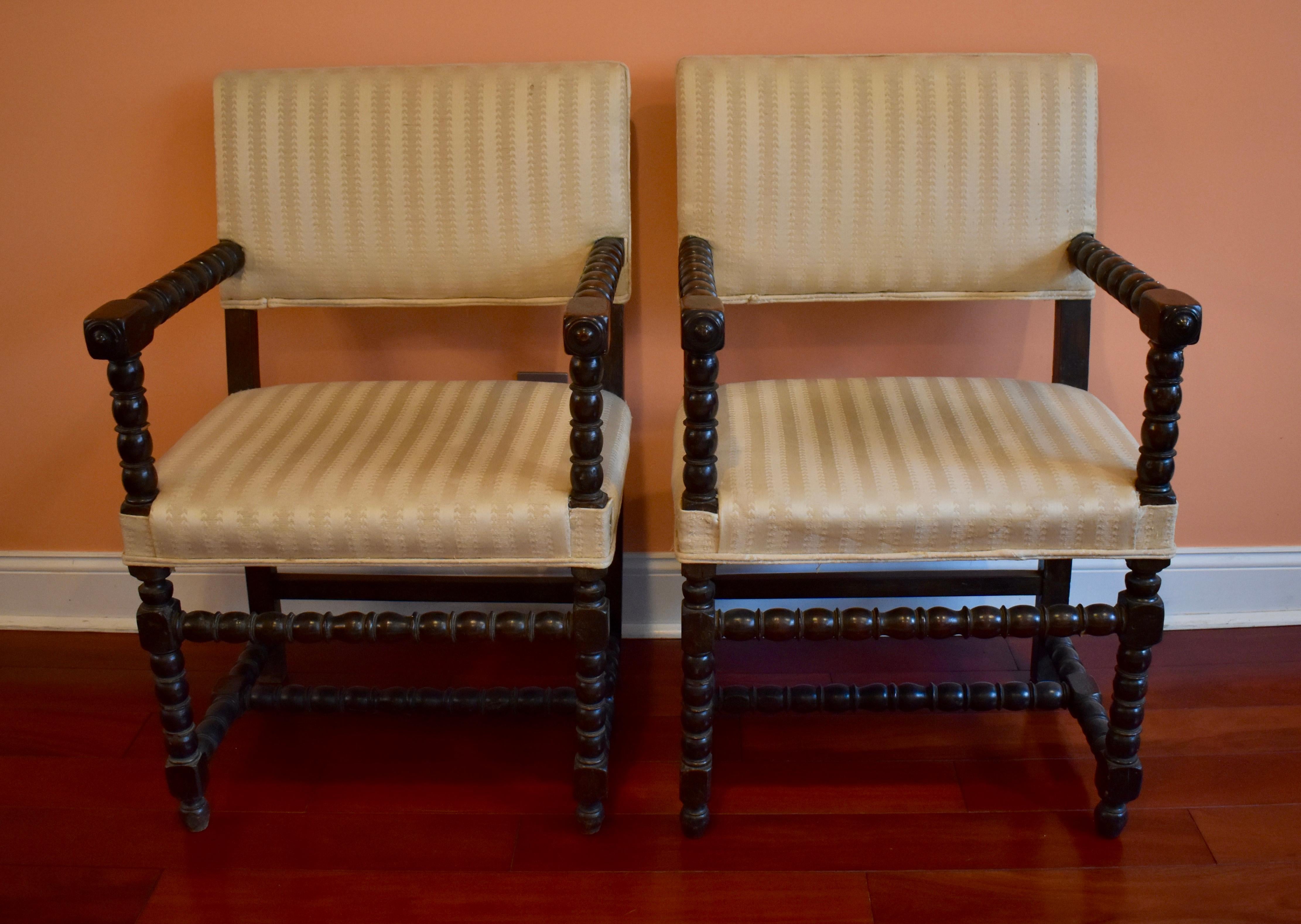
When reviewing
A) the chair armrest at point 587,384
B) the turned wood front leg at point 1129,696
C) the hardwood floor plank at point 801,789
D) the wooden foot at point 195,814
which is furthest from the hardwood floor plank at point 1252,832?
the wooden foot at point 195,814

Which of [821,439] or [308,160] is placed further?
[308,160]

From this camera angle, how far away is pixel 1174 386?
1.39m

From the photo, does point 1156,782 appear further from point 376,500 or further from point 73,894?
point 73,894

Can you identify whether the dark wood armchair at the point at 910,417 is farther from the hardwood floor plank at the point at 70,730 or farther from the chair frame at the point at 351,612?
the hardwood floor plank at the point at 70,730

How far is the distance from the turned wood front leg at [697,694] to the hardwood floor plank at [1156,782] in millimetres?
407

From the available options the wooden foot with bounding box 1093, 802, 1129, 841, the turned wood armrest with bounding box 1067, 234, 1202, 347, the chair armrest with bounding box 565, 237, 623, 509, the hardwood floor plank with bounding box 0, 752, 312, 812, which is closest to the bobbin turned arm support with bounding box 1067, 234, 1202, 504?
the turned wood armrest with bounding box 1067, 234, 1202, 347

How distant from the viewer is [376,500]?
4.72 feet

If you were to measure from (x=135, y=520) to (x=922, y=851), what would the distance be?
44.7 inches

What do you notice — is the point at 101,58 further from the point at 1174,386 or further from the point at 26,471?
the point at 1174,386

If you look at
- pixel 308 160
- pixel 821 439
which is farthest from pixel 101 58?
pixel 821 439

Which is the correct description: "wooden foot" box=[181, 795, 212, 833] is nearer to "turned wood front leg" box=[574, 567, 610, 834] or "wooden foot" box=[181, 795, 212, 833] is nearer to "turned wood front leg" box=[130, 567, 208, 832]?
"turned wood front leg" box=[130, 567, 208, 832]

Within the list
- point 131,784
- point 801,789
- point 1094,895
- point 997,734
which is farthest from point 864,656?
point 131,784

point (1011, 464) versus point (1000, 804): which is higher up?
point (1011, 464)

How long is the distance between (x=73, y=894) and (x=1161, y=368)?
1553 mm
